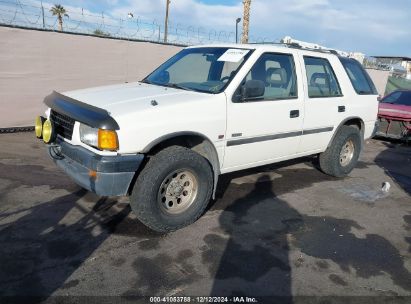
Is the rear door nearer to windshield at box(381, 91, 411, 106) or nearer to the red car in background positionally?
the red car in background

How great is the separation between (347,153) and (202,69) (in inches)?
120

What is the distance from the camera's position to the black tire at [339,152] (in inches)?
234

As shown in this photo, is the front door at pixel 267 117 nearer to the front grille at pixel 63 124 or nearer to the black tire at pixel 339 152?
the black tire at pixel 339 152

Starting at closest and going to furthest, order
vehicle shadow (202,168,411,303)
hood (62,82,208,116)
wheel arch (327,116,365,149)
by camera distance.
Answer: vehicle shadow (202,168,411,303) → hood (62,82,208,116) → wheel arch (327,116,365,149)

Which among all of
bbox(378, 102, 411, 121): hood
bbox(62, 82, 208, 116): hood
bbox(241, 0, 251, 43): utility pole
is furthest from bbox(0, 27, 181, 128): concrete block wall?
bbox(241, 0, 251, 43): utility pole

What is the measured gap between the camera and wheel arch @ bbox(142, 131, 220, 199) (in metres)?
3.80

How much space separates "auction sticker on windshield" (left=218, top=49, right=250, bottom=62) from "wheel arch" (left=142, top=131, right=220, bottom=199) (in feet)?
3.56

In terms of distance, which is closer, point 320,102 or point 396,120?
point 320,102

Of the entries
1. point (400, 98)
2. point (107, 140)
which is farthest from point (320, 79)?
point (400, 98)

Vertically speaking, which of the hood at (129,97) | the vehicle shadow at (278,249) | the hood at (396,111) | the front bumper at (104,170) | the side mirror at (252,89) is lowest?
the vehicle shadow at (278,249)

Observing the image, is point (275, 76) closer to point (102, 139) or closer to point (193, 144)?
point (193, 144)

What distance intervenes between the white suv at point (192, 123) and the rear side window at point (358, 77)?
326 mm

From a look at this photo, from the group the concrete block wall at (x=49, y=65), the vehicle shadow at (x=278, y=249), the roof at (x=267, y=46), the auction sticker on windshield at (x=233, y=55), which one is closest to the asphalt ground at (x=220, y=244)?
the vehicle shadow at (x=278, y=249)

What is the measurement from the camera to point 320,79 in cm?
546
